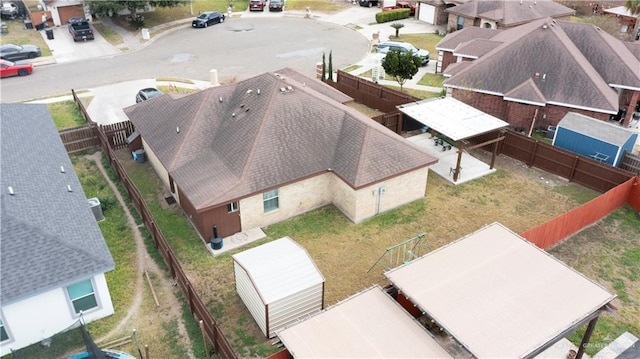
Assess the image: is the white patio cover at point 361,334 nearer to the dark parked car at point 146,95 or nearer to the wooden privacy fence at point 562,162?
the wooden privacy fence at point 562,162

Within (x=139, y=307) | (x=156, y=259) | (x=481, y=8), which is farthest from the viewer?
(x=481, y=8)

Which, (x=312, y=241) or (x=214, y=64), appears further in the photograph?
(x=214, y=64)

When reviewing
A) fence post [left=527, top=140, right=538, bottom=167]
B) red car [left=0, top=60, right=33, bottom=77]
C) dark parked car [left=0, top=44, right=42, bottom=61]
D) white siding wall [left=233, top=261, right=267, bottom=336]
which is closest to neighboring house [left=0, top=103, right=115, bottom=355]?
white siding wall [left=233, top=261, right=267, bottom=336]

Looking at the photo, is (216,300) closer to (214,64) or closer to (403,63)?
(403,63)

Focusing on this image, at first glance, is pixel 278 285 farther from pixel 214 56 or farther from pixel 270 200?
pixel 214 56

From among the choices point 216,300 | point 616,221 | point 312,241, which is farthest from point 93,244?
point 616,221

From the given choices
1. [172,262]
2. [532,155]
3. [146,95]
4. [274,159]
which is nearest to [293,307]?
[172,262]
